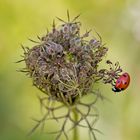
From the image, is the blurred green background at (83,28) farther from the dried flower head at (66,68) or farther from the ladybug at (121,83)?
the dried flower head at (66,68)

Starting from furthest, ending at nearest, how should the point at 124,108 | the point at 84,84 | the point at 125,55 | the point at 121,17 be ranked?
the point at 121,17 → the point at 125,55 → the point at 124,108 → the point at 84,84

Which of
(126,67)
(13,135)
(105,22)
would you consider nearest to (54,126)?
(13,135)

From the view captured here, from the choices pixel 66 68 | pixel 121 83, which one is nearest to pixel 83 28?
pixel 121 83

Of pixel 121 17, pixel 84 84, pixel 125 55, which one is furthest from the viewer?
pixel 121 17

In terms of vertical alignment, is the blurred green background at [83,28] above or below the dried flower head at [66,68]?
above

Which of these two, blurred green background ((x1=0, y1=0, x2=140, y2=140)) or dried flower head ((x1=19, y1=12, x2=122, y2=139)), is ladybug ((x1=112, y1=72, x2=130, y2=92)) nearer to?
dried flower head ((x1=19, y1=12, x2=122, y2=139))

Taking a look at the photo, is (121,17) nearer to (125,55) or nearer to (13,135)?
(125,55)

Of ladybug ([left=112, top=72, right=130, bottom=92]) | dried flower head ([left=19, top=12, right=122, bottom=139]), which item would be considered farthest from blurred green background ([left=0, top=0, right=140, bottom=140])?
dried flower head ([left=19, top=12, right=122, bottom=139])

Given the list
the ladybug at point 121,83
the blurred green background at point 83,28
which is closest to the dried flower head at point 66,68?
the ladybug at point 121,83
